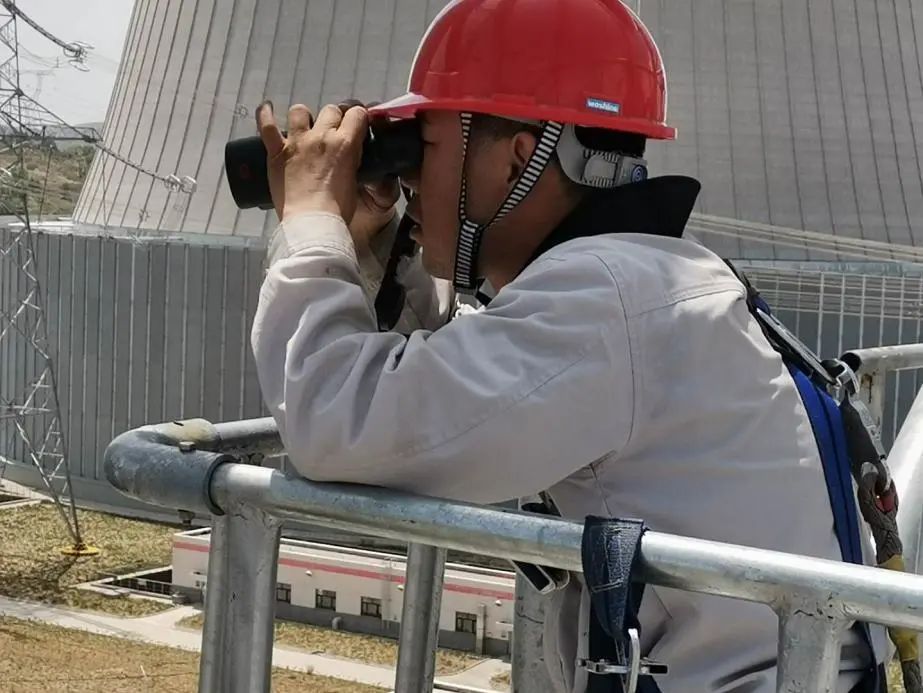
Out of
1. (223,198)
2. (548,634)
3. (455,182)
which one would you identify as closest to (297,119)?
(455,182)

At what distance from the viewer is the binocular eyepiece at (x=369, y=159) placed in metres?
2.02

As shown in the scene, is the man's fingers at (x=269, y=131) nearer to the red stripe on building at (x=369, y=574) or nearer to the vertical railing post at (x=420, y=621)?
the vertical railing post at (x=420, y=621)

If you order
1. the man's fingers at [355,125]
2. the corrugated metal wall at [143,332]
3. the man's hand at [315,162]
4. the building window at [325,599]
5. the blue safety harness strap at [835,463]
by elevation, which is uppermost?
the corrugated metal wall at [143,332]

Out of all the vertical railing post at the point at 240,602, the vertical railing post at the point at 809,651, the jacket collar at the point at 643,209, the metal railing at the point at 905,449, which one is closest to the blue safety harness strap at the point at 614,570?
the vertical railing post at the point at 809,651

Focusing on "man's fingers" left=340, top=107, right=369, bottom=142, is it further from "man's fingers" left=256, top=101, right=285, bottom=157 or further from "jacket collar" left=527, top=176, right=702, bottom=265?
"jacket collar" left=527, top=176, right=702, bottom=265

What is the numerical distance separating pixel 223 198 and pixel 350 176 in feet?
56.1

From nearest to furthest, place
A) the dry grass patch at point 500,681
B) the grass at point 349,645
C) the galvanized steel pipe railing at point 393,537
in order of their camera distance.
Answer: the galvanized steel pipe railing at point 393,537
the dry grass patch at point 500,681
the grass at point 349,645

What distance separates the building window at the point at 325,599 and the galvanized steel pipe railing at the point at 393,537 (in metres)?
12.6

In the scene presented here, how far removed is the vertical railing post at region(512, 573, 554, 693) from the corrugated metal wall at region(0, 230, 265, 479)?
604 inches

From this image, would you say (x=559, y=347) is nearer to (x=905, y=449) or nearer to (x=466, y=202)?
(x=466, y=202)

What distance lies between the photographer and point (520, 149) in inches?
77.9

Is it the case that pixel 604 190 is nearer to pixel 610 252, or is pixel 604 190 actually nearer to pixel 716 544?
pixel 610 252

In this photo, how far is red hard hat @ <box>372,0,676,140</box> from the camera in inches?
77.8

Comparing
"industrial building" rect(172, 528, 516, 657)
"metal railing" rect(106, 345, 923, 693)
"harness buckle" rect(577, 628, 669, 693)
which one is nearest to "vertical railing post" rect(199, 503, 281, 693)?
"metal railing" rect(106, 345, 923, 693)
